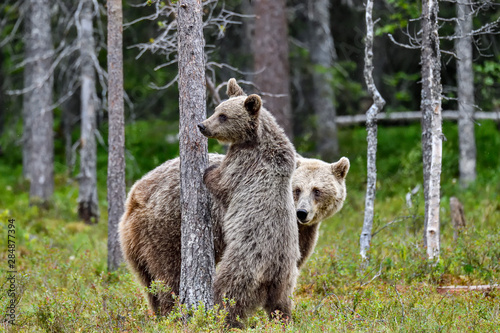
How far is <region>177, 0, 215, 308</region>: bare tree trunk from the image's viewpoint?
579 cm

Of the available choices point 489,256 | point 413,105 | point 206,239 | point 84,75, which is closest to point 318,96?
point 413,105

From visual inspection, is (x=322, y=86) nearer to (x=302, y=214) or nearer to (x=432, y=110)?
(x=432, y=110)

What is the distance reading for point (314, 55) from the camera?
18.2m

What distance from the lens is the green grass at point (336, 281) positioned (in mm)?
5887

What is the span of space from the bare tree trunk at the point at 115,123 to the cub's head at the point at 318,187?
9.88ft

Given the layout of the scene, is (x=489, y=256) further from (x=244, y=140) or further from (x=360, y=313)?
(x=244, y=140)

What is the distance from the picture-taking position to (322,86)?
17719 mm

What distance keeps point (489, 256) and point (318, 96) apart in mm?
10389

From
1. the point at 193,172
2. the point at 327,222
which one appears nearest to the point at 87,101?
the point at 327,222

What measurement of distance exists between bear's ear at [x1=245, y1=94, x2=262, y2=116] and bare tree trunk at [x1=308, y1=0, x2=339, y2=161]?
11.7m

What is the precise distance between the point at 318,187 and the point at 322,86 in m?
10.9

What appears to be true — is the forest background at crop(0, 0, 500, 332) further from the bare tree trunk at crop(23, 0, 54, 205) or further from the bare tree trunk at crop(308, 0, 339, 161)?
the bare tree trunk at crop(23, 0, 54, 205)

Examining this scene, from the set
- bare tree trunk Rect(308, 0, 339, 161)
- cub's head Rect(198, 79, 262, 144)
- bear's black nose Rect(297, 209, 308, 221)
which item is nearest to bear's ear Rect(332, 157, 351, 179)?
bear's black nose Rect(297, 209, 308, 221)

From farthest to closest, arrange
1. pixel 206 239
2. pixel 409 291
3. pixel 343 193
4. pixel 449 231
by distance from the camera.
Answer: pixel 449 231
pixel 343 193
pixel 409 291
pixel 206 239
